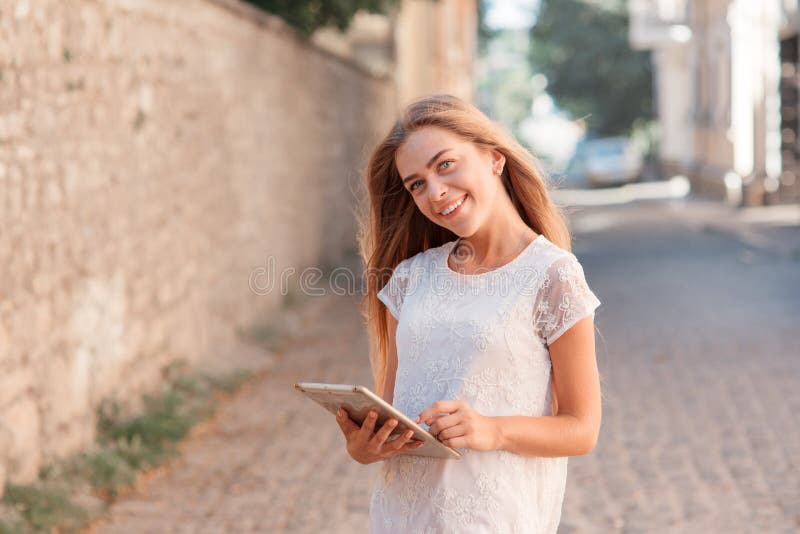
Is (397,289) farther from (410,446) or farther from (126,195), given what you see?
(126,195)

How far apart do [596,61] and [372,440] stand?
43.9 m

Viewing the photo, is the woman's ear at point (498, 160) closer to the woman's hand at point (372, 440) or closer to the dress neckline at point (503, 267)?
the dress neckline at point (503, 267)

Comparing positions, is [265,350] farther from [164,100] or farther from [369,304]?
[369,304]

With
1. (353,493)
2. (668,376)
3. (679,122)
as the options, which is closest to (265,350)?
(668,376)

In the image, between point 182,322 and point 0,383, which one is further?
point 182,322

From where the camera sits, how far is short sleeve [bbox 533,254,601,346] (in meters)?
2.38

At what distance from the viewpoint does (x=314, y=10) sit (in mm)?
12852

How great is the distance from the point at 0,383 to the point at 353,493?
1693 mm

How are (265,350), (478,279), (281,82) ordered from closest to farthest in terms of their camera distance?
(478,279) < (265,350) < (281,82)

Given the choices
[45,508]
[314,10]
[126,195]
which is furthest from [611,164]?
[45,508]

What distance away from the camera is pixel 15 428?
16.6 feet

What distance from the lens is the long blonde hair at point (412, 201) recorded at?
255 cm

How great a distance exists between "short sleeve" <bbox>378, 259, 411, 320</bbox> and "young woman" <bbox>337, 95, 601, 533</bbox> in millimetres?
49

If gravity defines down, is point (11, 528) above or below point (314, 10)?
below
